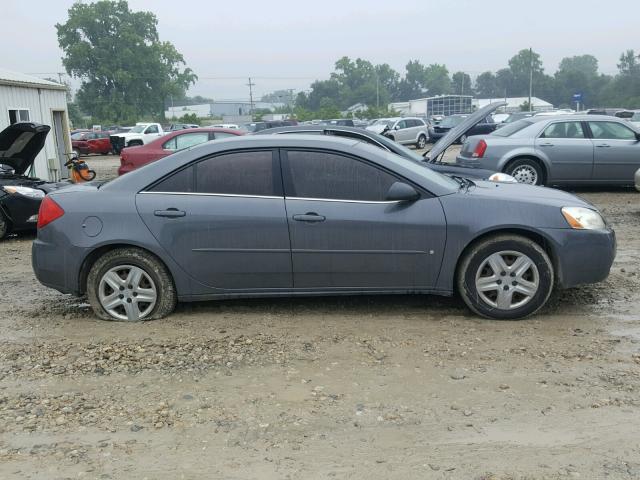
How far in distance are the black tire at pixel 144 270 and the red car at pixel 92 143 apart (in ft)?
103

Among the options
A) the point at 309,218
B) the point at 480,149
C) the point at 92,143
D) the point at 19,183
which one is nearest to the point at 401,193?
the point at 309,218

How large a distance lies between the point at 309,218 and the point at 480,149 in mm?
7569

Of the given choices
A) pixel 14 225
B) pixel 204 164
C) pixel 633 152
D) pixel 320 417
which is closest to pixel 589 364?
pixel 320 417

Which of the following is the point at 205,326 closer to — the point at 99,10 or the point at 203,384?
the point at 203,384

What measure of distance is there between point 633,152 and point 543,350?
8.69m

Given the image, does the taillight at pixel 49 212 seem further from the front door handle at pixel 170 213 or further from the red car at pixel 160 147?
the red car at pixel 160 147

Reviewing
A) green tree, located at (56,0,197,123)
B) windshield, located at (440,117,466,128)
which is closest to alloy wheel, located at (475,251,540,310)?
windshield, located at (440,117,466,128)

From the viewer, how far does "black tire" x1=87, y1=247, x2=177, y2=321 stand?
4.83 m

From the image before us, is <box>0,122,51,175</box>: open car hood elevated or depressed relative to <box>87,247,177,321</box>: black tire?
elevated

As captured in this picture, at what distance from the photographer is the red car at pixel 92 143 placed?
3403cm

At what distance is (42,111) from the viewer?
16.5m

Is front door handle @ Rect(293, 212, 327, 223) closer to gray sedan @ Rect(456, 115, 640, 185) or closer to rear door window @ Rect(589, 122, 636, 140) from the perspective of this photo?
gray sedan @ Rect(456, 115, 640, 185)

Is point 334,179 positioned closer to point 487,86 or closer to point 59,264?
point 59,264

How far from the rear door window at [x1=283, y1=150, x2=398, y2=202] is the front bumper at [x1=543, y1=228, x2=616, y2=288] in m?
1.36
